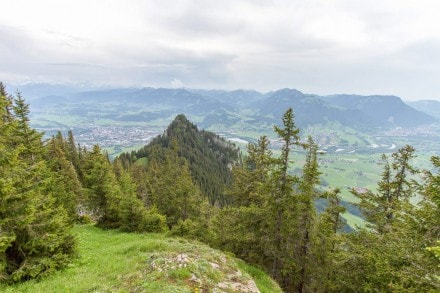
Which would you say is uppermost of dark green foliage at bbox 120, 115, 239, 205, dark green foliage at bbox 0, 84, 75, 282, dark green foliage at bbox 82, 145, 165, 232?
dark green foliage at bbox 0, 84, 75, 282

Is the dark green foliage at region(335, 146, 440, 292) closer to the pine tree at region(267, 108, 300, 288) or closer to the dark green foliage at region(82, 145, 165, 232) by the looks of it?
Result: the pine tree at region(267, 108, 300, 288)

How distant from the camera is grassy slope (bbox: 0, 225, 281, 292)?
13766 mm

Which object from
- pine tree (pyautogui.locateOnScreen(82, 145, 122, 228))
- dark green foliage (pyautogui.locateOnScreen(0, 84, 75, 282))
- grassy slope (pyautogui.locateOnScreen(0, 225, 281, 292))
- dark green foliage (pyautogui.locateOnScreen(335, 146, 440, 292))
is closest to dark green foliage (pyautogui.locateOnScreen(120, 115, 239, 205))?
pine tree (pyautogui.locateOnScreen(82, 145, 122, 228))

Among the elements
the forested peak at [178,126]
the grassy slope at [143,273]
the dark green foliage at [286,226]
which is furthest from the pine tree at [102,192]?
the forested peak at [178,126]

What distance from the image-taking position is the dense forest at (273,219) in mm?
14961

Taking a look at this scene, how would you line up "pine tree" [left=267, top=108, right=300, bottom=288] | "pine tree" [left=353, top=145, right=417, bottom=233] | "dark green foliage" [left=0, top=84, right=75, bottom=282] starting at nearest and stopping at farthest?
"dark green foliage" [left=0, top=84, right=75, bottom=282], "pine tree" [left=267, top=108, right=300, bottom=288], "pine tree" [left=353, top=145, right=417, bottom=233]

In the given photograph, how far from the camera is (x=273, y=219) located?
23422 mm

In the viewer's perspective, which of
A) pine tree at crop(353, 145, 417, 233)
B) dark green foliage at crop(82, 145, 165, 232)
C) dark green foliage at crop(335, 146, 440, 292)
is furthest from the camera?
dark green foliage at crop(82, 145, 165, 232)

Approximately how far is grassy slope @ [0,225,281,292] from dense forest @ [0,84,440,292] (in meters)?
1.19

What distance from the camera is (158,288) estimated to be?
1336cm

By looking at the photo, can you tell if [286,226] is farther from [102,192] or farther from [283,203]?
[102,192]

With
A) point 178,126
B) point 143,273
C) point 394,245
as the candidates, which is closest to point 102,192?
point 143,273

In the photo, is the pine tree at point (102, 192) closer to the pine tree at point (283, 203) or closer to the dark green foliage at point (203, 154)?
the pine tree at point (283, 203)

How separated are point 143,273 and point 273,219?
11.7 meters
